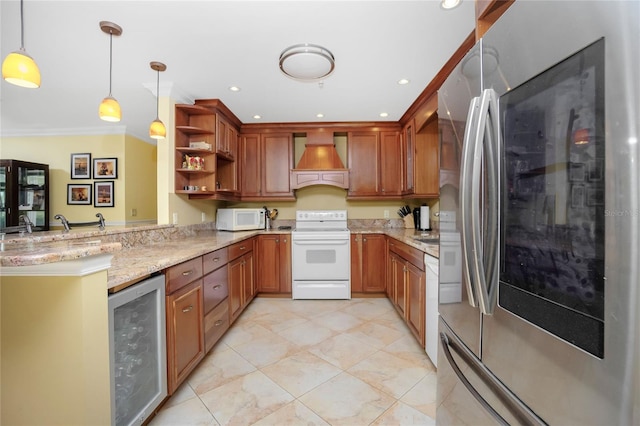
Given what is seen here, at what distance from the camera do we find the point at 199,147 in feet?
8.96

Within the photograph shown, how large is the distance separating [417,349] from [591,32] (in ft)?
7.32

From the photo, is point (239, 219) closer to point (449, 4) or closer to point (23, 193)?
point (449, 4)

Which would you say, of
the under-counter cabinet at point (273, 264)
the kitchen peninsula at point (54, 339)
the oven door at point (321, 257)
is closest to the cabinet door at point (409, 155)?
the oven door at point (321, 257)

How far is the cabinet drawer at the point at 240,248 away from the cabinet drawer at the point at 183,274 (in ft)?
2.09

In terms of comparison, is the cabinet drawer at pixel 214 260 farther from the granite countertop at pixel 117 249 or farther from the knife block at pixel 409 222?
the knife block at pixel 409 222

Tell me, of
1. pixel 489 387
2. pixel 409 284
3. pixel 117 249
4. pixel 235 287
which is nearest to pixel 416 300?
pixel 409 284

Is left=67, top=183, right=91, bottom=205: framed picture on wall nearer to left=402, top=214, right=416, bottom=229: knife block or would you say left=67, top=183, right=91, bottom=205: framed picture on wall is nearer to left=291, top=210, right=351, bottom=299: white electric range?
left=291, top=210, right=351, bottom=299: white electric range

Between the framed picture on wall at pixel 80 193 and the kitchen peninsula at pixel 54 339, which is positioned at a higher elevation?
the framed picture on wall at pixel 80 193

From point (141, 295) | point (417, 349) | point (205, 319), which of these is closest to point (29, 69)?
point (141, 295)

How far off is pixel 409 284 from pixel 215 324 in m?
1.72

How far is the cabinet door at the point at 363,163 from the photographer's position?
363 cm

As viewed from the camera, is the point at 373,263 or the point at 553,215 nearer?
the point at 553,215

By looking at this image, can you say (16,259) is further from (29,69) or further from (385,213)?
(385,213)

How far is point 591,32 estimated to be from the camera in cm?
49
